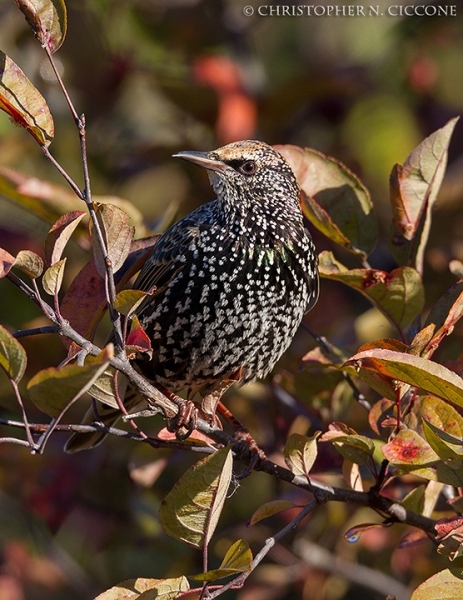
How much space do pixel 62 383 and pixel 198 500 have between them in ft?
2.10

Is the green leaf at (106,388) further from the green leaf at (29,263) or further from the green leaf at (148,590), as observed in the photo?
the green leaf at (148,590)

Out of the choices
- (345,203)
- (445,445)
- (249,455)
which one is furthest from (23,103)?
(249,455)

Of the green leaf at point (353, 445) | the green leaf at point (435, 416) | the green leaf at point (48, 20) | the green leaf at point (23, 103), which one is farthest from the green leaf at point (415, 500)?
the green leaf at point (48, 20)

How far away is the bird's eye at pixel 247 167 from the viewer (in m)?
4.07

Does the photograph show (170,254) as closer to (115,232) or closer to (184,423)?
(184,423)

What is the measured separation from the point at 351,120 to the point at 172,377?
2732 millimetres

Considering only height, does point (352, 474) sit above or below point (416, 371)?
below

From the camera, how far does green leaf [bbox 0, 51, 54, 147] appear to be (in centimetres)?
251

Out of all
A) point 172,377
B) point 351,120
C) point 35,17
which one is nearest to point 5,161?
point 172,377

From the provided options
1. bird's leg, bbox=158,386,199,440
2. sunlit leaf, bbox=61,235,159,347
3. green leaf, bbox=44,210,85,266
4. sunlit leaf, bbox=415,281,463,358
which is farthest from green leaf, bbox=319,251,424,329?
green leaf, bbox=44,210,85,266

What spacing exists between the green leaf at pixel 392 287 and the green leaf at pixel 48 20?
1.28m

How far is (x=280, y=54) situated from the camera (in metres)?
7.35

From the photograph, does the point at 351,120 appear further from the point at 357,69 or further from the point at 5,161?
the point at 5,161

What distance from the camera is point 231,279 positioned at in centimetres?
373
